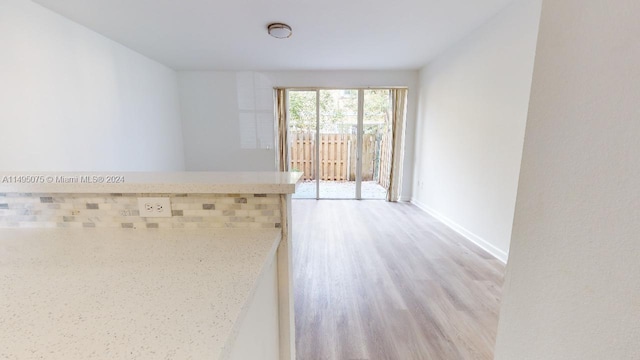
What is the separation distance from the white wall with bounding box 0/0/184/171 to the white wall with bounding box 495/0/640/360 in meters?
3.42

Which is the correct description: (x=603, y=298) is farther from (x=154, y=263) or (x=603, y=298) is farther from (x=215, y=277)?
(x=154, y=263)

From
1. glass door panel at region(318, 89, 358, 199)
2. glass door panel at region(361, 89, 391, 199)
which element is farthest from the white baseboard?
glass door panel at region(318, 89, 358, 199)

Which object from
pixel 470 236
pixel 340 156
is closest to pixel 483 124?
pixel 470 236

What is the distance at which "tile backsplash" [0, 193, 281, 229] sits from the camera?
0.87 metres

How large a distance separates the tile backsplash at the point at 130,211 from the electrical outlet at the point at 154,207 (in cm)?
1

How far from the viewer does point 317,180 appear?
4902 millimetres

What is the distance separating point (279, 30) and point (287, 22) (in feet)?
0.49

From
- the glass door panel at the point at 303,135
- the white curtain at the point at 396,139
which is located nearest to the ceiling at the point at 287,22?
the white curtain at the point at 396,139

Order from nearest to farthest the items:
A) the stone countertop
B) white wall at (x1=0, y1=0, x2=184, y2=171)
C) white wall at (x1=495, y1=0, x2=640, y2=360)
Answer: white wall at (x1=495, y1=0, x2=640, y2=360)
the stone countertop
white wall at (x1=0, y1=0, x2=184, y2=171)

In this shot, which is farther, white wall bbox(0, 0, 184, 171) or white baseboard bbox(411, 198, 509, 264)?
white baseboard bbox(411, 198, 509, 264)

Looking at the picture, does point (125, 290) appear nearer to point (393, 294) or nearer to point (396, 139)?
point (393, 294)

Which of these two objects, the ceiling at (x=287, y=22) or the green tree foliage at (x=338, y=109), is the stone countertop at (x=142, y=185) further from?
the green tree foliage at (x=338, y=109)

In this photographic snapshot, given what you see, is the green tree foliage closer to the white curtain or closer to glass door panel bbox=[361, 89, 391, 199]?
glass door panel bbox=[361, 89, 391, 199]

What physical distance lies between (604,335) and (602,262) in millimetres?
166
